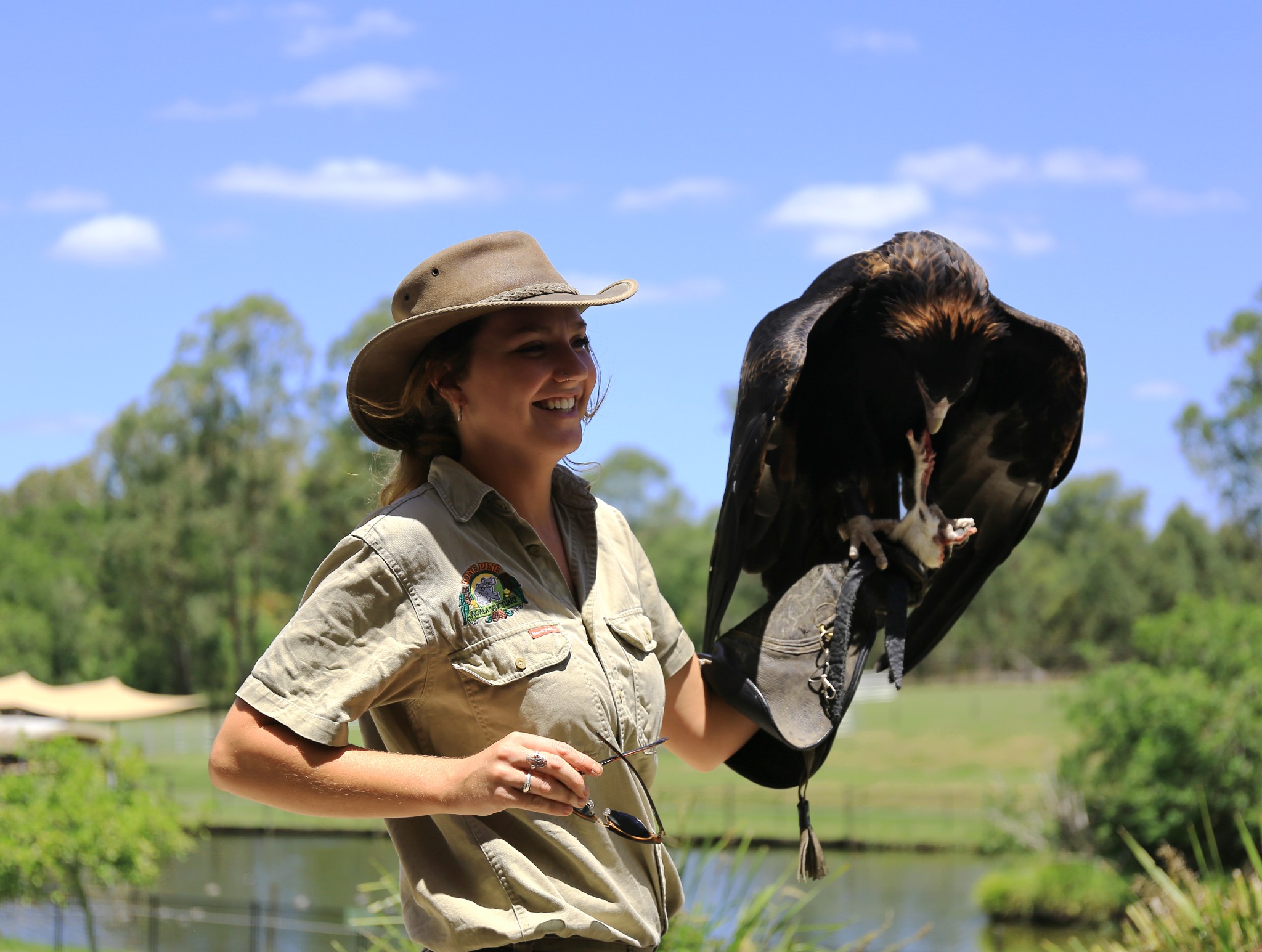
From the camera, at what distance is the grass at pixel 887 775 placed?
2880cm

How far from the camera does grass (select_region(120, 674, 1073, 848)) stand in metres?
28.8

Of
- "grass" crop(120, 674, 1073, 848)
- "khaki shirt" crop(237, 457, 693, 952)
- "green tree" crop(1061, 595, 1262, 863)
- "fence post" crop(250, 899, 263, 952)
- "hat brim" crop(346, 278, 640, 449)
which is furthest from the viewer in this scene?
"grass" crop(120, 674, 1073, 848)

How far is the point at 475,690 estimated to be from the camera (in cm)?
176

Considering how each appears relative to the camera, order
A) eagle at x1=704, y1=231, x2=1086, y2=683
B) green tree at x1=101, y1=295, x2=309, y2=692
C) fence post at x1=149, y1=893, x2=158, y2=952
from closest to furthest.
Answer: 1. eagle at x1=704, y1=231, x2=1086, y2=683
2. fence post at x1=149, y1=893, x2=158, y2=952
3. green tree at x1=101, y1=295, x2=309, y2=692

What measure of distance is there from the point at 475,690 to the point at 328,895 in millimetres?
25724

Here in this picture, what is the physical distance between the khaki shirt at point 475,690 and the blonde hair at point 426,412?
5.3 inches

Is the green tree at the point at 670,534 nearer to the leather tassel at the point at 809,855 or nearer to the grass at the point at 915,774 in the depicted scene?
the grass at the point at 915,774

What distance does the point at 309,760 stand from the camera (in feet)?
5.41

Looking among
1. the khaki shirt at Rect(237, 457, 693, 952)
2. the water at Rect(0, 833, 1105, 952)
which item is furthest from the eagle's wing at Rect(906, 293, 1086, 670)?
the water at Rect(0, 833, 1105, 952)

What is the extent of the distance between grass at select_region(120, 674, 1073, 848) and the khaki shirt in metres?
22.8

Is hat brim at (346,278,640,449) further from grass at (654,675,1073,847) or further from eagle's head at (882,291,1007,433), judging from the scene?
grass at (654,675,1073,847)

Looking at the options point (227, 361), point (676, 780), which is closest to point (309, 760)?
point (676, 780)

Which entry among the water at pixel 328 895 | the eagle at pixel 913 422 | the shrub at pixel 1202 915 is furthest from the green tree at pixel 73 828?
the eagle at pixel 913 422

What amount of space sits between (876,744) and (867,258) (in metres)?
37.7
